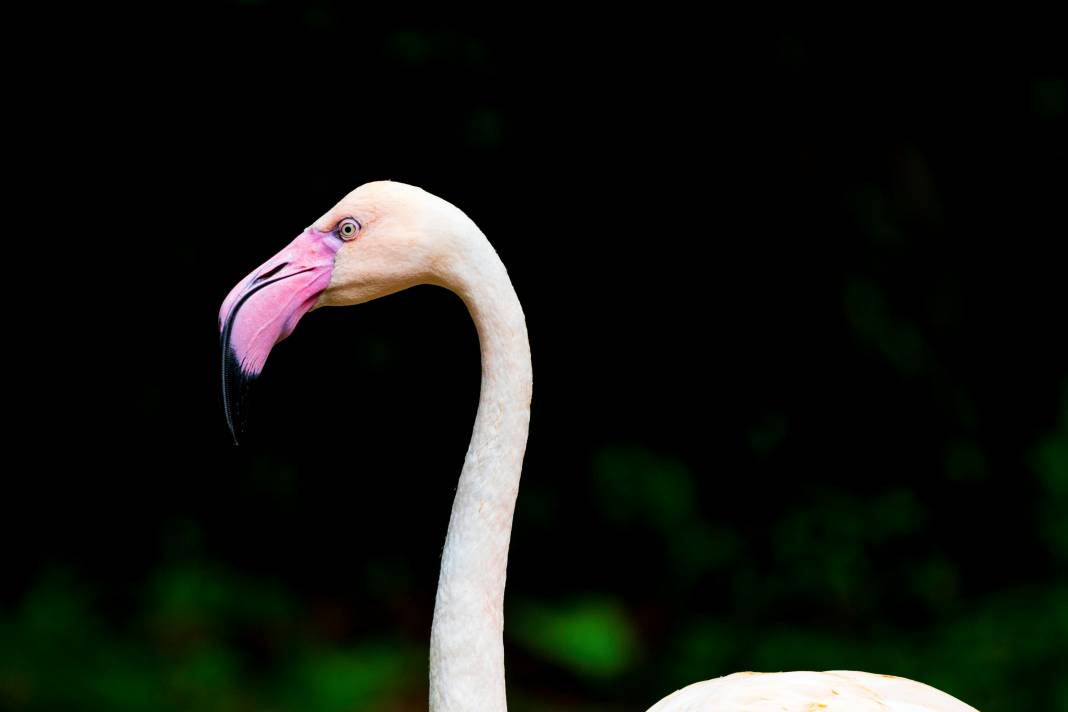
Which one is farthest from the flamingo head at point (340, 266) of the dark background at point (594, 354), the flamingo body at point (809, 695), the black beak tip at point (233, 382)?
the dark background at point (594, 354)

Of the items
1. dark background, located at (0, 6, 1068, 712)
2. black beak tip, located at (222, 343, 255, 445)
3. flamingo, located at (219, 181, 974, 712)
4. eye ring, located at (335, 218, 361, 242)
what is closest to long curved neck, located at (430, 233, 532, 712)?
flamingo, located at (219, 181, 974, 712)

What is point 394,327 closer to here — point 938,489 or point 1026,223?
point 938,489

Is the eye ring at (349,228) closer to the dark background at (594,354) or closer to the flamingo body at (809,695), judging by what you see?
the flamingo body at (809,695)

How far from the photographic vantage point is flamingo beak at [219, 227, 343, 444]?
1.92 metres

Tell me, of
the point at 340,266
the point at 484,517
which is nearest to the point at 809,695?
the point at 484,517

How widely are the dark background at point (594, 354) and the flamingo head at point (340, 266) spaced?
225 cm

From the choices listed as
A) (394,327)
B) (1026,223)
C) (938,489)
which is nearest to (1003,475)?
(938,489)

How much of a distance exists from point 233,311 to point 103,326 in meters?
2.70

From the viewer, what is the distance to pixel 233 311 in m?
1.92

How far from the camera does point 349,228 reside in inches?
77.2

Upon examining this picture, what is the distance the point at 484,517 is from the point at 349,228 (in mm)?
480

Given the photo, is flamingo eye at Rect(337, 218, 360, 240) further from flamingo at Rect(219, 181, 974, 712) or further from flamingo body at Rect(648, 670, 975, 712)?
flamingo body at Rect(648, 670, 975, 712)

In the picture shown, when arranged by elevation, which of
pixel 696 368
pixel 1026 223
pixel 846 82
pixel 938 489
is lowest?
pixel 938 489

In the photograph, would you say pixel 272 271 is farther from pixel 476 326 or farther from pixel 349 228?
pixel 476 326
